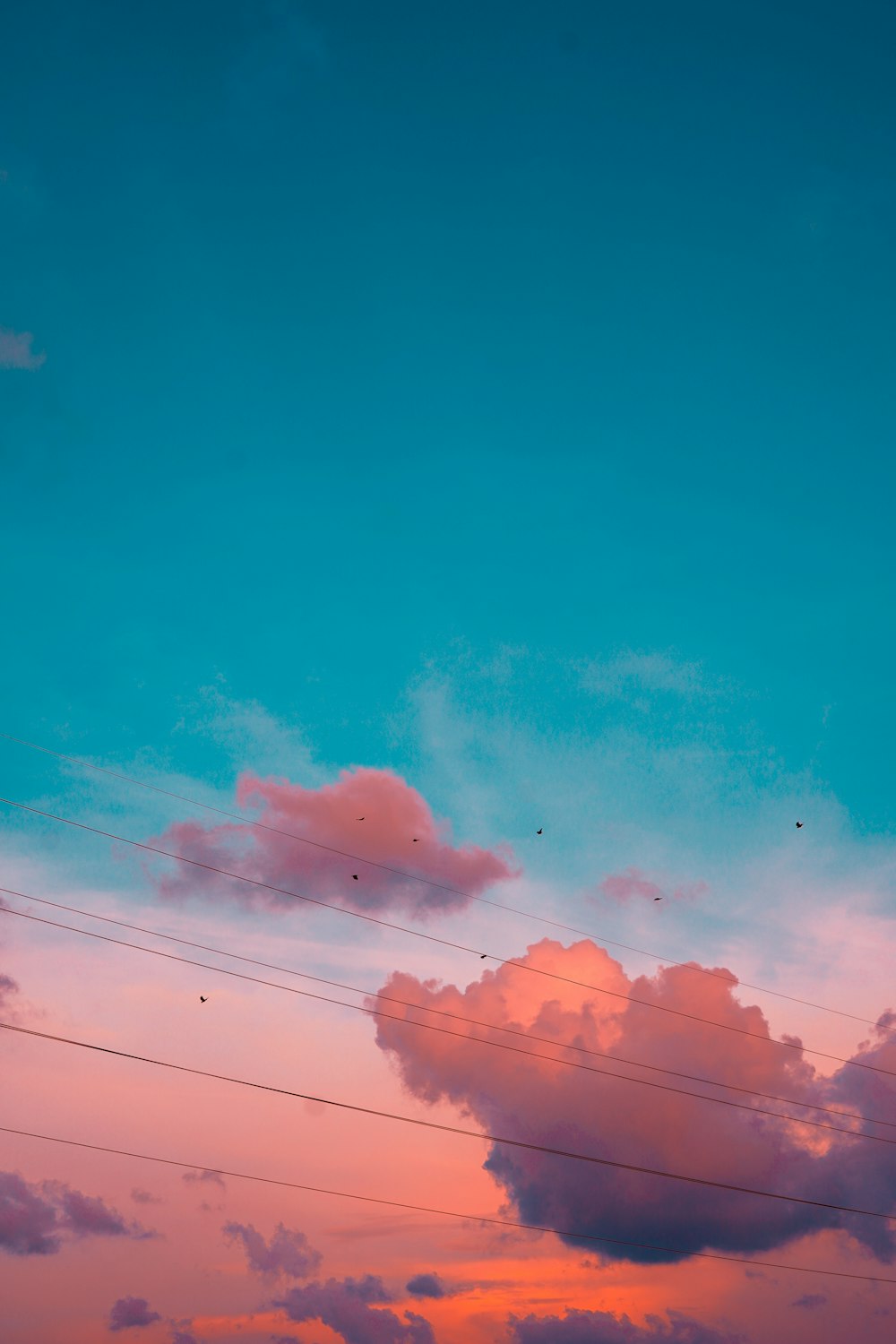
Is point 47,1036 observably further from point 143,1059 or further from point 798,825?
point 798,825

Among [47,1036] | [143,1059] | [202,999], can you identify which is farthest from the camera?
[202,999]

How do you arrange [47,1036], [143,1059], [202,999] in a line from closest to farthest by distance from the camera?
[47,1036] → [143,1059] → [202,999]

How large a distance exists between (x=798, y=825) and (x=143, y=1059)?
43.9m

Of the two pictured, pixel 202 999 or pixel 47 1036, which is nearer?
pixel 47 1036

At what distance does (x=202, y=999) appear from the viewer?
5353 cm

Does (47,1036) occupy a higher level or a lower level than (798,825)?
lower

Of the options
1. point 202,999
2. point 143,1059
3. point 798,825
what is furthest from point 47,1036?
point 798,825

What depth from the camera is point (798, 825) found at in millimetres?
56125

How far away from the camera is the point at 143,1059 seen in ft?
143

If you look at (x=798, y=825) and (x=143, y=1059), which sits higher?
(x=798, y=825)

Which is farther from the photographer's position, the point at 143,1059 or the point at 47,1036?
the point at 143,1059

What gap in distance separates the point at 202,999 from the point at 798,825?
42.2 meters

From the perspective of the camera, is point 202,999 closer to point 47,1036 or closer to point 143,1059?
point 143,1059

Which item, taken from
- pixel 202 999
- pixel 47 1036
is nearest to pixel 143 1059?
pixel 47 1036
